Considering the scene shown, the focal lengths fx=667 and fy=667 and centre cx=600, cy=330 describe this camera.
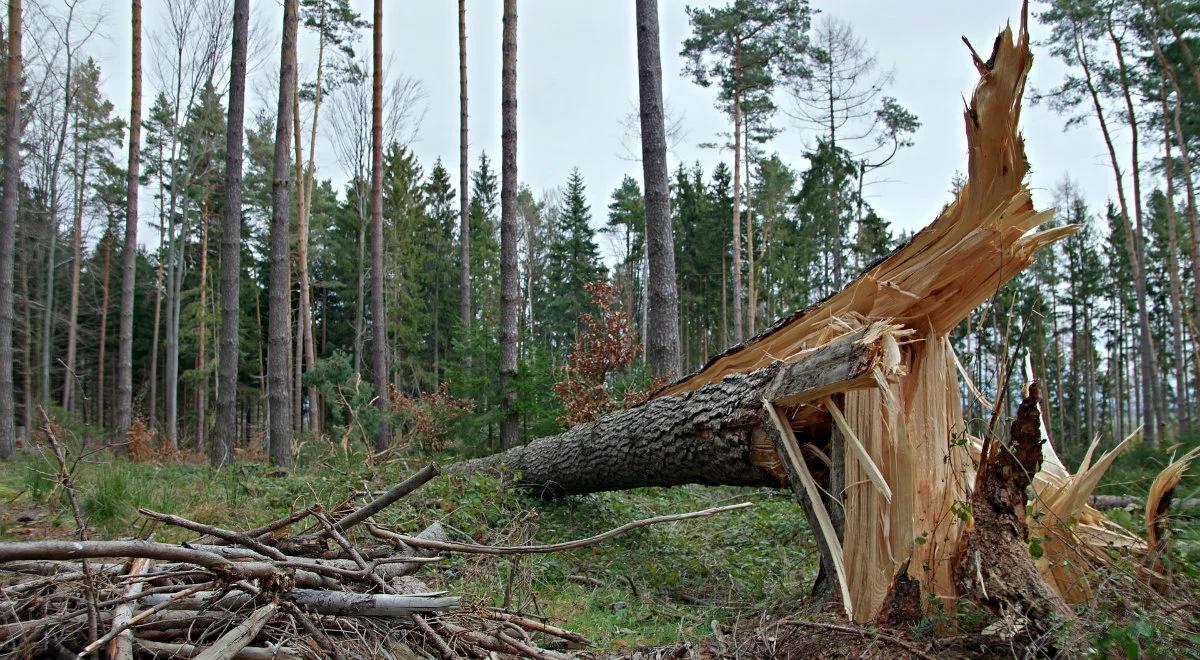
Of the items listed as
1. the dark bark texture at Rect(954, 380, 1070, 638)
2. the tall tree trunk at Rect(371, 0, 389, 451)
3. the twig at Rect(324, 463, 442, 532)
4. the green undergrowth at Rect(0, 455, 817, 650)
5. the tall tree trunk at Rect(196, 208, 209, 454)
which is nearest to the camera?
the twig at Rect(324, 463, 442, 532)

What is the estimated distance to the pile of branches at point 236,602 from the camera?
214 cm

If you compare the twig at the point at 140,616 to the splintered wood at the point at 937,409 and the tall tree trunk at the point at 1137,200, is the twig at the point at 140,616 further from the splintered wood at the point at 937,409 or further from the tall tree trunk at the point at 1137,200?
the tall tree trunk at the point at 1137,200

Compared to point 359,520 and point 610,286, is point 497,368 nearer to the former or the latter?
point 610,286

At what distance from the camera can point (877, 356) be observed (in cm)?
290

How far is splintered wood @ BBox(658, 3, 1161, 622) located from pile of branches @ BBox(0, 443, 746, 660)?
3.88 feet

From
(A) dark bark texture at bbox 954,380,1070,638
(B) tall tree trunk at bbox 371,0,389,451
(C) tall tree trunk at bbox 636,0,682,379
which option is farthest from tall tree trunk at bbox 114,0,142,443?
(A) dark bark texture at bbox 954,380,1070,638

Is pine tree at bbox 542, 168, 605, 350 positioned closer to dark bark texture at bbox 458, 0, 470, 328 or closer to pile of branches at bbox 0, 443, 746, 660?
dark bark texture at bbox 458, 0, 470, 328

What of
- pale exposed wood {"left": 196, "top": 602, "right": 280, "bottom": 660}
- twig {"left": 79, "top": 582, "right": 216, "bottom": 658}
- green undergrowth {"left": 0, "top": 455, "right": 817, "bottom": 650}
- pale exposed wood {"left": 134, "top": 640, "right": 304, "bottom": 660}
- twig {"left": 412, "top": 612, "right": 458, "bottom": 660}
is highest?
twig {"left": 79, "top": 582, "right": 216, "bottom": 658}

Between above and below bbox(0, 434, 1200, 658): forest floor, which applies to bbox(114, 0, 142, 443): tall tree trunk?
above

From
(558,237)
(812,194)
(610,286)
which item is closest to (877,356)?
(610,286)

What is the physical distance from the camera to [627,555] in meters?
5.22

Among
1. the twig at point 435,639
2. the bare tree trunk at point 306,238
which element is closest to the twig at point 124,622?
the twig at point 435,639

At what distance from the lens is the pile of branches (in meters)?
2.14

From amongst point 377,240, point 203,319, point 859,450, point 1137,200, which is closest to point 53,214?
point 203,319
